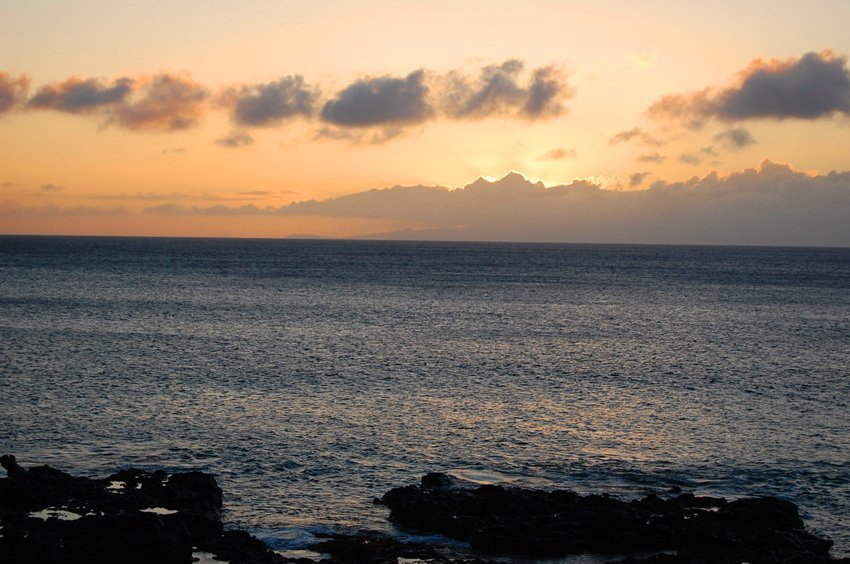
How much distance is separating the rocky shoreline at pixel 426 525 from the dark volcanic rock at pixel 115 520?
37 millimetres

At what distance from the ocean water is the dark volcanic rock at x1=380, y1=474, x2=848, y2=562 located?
1799mm

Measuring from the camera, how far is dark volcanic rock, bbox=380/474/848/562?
27.6 metres

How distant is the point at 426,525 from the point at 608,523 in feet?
19.8

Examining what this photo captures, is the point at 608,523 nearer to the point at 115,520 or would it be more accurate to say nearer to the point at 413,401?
the point at 115,520

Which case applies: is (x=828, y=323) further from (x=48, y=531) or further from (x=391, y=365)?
(x=48, y=531)

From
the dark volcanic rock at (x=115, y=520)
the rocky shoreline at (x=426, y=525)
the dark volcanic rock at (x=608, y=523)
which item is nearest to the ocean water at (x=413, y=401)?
the dark volcanic rock at (x=115, y=520)

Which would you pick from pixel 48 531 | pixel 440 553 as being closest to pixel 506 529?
pixel 440 553

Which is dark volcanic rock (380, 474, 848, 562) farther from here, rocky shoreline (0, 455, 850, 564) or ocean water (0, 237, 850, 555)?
ocean water (0, 237, 850, 555)

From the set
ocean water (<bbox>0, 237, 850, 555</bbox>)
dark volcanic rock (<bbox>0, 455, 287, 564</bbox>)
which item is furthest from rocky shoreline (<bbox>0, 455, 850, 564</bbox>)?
ocean water (<bbox>0, 237, 850, 555</bbox>)

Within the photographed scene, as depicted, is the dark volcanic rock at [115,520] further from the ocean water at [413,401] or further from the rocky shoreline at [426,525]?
the ocean water at [413,401]

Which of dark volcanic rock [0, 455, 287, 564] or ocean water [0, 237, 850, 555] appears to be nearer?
dark volcanic rock [0, 455, 287, 564]

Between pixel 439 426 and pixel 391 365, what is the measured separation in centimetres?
1982

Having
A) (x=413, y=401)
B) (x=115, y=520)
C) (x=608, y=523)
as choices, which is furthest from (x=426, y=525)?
(x=413, y=401)

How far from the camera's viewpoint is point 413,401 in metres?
50.6
